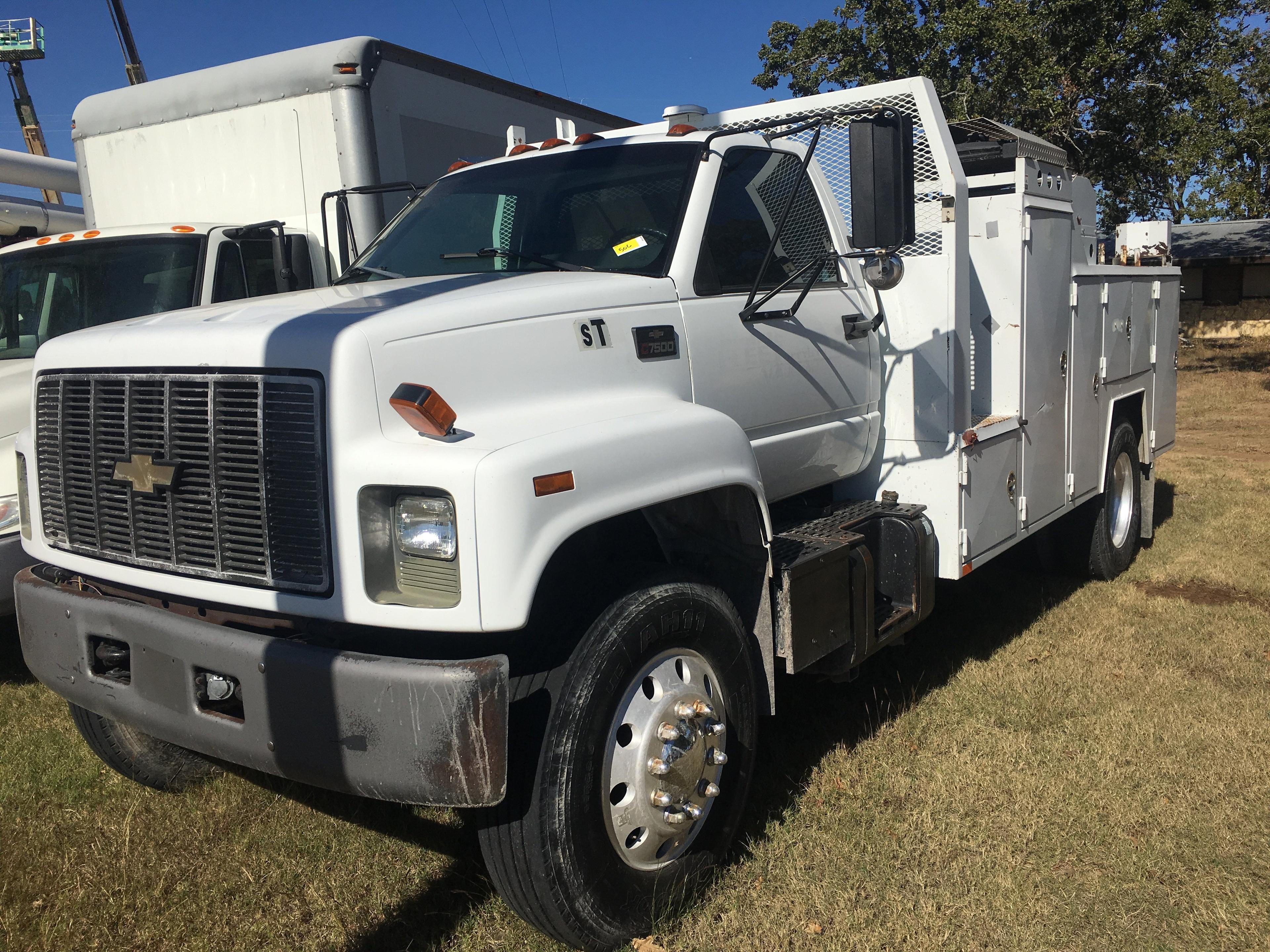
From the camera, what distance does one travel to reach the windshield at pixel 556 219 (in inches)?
147

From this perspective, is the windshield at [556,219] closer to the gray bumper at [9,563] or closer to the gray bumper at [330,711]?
the gray bumper at [330,711]

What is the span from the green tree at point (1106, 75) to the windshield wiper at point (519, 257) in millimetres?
17550

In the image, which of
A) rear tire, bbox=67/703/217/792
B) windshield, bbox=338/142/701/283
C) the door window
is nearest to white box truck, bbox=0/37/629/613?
windshield, bbox=338/142/701/283

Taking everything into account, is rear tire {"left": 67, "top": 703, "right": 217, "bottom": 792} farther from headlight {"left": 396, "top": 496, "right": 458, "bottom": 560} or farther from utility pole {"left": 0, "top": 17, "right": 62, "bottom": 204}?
utility pole {"left": 0, "top": 17, "right": 62, "bottom": 204}

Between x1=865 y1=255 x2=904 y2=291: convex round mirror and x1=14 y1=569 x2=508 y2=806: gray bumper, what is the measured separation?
2228 millimetres

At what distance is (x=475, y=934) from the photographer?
3156 millimetres

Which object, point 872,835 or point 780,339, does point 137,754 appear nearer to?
point 872,835

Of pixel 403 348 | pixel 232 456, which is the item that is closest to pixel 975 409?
pixel 403 348

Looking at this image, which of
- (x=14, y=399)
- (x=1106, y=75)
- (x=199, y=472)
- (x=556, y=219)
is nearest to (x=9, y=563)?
(x=14, y=399)

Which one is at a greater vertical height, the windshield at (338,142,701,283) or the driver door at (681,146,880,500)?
the windshield at (338,142,701,283)

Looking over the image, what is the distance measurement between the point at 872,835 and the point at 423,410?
2224mm

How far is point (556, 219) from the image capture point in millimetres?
3924

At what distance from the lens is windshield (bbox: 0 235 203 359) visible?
611 cm

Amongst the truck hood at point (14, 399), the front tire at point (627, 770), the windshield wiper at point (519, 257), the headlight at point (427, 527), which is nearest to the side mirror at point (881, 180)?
the windshield wiper at point (519, 257)
